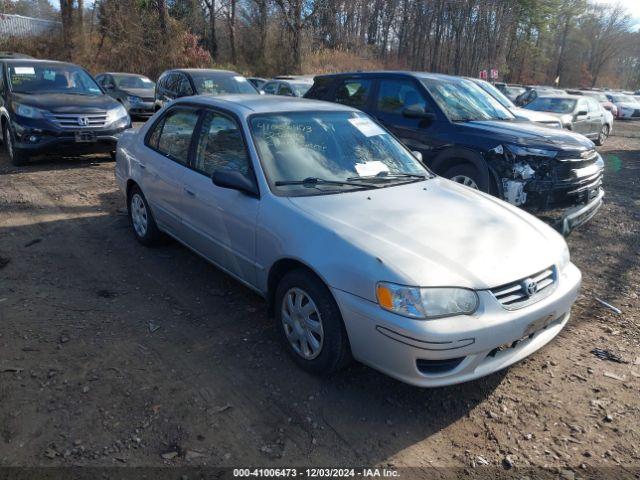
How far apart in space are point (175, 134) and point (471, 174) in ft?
11.3

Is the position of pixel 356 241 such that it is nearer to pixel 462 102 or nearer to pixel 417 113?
pixel 417 113

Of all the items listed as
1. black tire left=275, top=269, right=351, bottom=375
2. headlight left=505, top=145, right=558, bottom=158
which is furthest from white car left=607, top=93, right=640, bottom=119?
black tire left=275, top=269, right=351, bottom=375

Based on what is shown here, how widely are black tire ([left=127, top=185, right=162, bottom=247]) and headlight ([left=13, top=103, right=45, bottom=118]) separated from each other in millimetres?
4007

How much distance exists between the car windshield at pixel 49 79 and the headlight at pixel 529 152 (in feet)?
25.4

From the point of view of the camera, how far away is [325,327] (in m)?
3.05

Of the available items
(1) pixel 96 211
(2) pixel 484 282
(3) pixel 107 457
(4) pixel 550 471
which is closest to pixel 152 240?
(1) pixel 96 211

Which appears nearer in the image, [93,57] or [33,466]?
[33,466]

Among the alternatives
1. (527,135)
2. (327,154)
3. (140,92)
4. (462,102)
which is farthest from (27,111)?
(140,92)

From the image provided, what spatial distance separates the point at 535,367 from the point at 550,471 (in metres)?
0.98

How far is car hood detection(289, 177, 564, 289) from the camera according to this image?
2881 mm

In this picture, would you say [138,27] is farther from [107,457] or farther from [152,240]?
[107,457]

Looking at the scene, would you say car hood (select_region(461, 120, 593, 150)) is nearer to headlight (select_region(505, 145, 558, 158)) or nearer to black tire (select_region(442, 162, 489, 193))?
headlight (select_region(505, 145, 558, 158))

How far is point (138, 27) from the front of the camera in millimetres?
28594

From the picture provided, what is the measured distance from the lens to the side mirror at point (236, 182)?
358 cm
